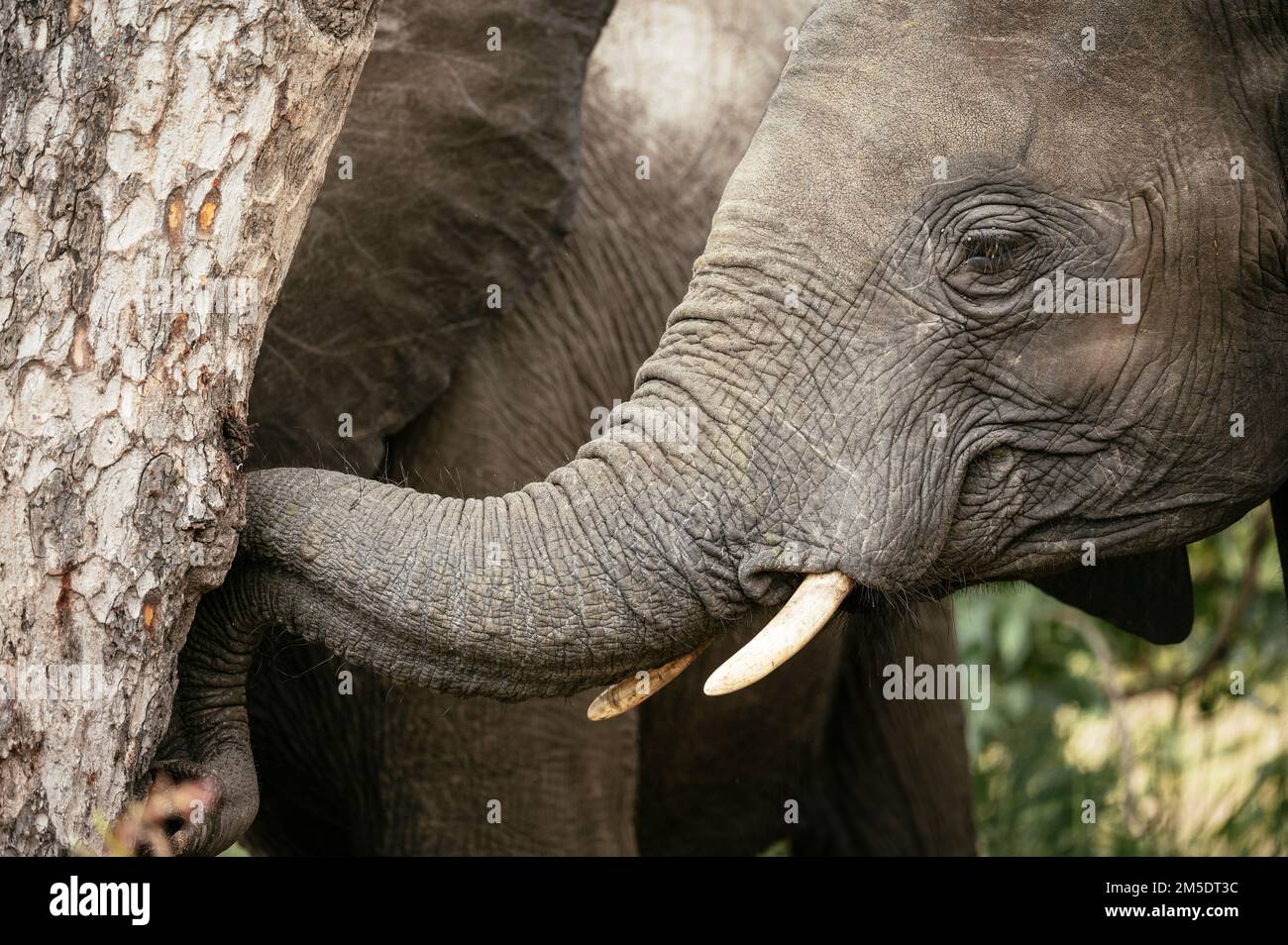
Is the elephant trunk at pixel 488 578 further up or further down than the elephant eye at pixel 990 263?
further down

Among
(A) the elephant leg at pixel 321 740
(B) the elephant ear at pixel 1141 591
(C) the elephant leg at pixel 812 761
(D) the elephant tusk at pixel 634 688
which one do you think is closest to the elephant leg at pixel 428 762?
(A) the elephant leg at pixel 321 740

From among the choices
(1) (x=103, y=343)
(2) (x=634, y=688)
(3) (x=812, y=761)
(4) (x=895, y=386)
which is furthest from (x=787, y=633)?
(3) (x=812, y=761)

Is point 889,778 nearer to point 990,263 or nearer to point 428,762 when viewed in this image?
point 428,762

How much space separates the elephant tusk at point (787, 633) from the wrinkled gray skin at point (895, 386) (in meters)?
0.03

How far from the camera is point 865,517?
2.36 meters

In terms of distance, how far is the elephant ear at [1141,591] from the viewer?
3.10 meters

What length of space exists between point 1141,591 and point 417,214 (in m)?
1.43

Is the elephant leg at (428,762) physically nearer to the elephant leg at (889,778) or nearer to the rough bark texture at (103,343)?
the rough bark texture at (103,343)

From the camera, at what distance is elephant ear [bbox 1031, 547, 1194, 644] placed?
310 centimetres

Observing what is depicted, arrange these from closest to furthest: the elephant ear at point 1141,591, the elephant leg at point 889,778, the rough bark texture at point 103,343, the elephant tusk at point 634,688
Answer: the rough bark texture at point 103,343 < the elephant tusk at point 634,688 < the elephant ear at point 1141,591 < the elephant leg at point 889,778

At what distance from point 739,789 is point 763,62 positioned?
5.58 ft

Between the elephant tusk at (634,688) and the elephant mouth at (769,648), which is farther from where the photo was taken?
the elephant tusk at (634,688)
